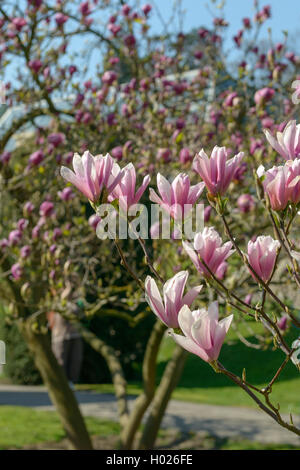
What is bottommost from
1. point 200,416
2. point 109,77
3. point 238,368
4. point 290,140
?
point 238,368

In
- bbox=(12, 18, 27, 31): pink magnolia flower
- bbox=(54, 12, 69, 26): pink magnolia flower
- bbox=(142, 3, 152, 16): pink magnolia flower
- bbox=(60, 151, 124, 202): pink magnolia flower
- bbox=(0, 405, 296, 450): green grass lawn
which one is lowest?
bbox=(0, 405, 296, 450): green grass lawn

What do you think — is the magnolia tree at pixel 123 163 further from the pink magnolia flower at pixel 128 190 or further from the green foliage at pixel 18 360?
the green foliage at pixel 18 360

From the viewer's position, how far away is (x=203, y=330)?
1.14 m

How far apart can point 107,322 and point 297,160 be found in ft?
31.6

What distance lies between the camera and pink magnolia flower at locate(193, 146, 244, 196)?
51.8 inches

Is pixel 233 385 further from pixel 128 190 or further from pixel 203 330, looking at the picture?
pixel 203 330

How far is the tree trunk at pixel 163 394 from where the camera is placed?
571 centimetres

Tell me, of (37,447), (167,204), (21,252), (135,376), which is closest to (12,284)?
(21,252)

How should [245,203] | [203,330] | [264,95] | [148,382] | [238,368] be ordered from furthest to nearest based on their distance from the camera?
[238,368]
[148,382]
[264,95]
[245,203]
[203,330]

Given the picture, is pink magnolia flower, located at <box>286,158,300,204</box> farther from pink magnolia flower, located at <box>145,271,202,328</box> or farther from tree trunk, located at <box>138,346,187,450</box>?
tree trunk, located at <box>138,346,187,450</box>

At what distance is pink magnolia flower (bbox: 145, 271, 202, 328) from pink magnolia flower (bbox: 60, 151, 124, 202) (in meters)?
0.23

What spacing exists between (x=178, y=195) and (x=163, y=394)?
187 inches

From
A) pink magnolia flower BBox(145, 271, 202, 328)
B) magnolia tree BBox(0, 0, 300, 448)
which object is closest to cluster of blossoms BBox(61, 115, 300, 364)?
pink magnolia flower BBox(145, 271, 202, 328)

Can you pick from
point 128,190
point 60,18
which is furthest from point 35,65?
point 128,190
